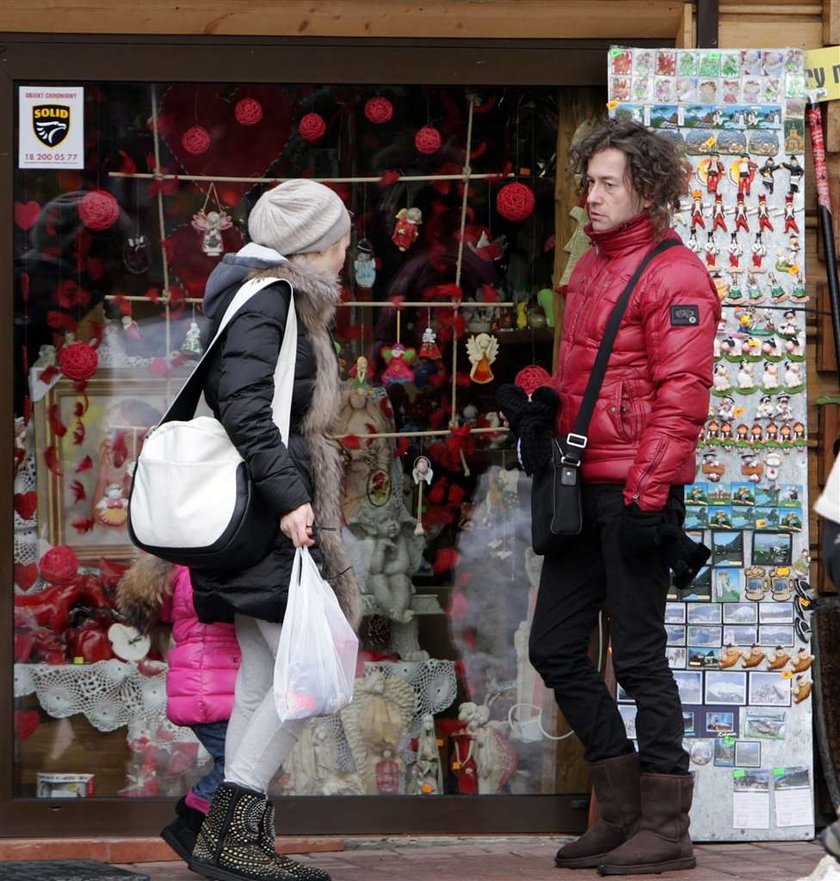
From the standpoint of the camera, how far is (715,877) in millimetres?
5141

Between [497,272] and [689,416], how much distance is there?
58.0 inches

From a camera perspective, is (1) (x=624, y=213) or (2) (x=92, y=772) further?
(2) (x=92, y=772)

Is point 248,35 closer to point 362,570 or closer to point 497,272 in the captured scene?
point 497,272

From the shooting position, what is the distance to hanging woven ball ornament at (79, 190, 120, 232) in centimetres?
612

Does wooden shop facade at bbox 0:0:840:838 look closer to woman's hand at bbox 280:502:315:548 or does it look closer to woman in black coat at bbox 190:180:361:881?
woman in black coat at bbox 190:180:361:881

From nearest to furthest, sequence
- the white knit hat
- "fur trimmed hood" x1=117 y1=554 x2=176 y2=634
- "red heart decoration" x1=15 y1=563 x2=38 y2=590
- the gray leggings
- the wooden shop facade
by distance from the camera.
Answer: the gray leggings → the white knit hat → "fur trimmed hood" x1=117 y1=554 x2=176 y2=634 → the wooden shop facade → "red heart decoration" x1=15 y1=563 x2=38 y2=590

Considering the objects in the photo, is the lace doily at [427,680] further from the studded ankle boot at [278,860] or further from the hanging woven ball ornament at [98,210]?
the hanging woven ball ornament at [98,210]

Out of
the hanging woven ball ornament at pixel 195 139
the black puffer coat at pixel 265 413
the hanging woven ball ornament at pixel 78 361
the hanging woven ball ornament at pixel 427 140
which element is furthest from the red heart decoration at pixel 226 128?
the black puffer coat at pixel 265 413

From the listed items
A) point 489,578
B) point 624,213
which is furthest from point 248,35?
point 489,578

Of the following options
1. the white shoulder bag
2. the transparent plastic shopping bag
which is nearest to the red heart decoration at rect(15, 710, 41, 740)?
the white shoulder bag

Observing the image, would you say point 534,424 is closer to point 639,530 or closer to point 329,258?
point 639,530

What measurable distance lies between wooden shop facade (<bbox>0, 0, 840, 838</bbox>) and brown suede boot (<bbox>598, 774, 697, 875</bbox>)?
911 millimetres

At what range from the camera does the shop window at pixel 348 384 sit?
6.11m

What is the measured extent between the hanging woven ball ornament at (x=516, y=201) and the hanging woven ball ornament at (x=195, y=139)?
1.05 metres
